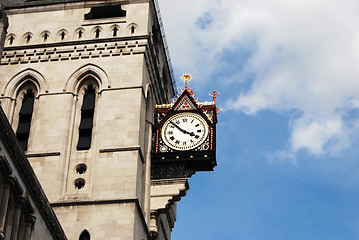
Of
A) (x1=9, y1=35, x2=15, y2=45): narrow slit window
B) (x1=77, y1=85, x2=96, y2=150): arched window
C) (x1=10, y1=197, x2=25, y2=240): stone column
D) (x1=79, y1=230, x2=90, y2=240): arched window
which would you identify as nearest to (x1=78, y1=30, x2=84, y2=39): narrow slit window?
(x1=77, y1=85, x2=96, y2=150): arched window

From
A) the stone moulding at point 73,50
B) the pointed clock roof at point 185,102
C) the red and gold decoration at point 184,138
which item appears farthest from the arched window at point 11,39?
the pointed clock roof at point 185,102

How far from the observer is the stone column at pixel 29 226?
23.6 meters

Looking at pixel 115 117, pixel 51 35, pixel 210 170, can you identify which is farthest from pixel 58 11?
pixel 210 170

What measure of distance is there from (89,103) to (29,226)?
44.1 feet

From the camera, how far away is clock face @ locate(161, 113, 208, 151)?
35.8 metres

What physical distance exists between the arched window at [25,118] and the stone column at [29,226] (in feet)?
38.7

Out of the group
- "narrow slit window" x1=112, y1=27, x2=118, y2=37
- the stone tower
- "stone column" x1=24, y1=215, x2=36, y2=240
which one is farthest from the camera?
"narrow slit window" x1=112, y1=27, x2=118, y2=37

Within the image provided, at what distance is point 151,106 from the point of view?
37781mm

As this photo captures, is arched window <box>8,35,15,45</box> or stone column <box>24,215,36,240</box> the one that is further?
arched window <box>8,35,15,45</box>

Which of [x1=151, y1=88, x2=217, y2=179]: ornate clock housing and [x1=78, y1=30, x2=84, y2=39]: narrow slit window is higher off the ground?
[x1=78, y1=30, x2=84, y2=39]: narrow slit window

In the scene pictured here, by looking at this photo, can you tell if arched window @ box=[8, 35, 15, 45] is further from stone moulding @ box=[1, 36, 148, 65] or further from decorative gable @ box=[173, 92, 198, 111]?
decorative gable @ box=[173, 92, 198, 111]

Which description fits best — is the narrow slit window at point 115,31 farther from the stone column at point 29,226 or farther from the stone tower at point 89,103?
the stone column at point 29,226

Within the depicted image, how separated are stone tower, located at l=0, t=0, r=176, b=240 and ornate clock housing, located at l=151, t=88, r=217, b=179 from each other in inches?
18.0

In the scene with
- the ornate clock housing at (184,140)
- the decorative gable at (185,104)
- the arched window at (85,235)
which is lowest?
the arched window at (85,235)
